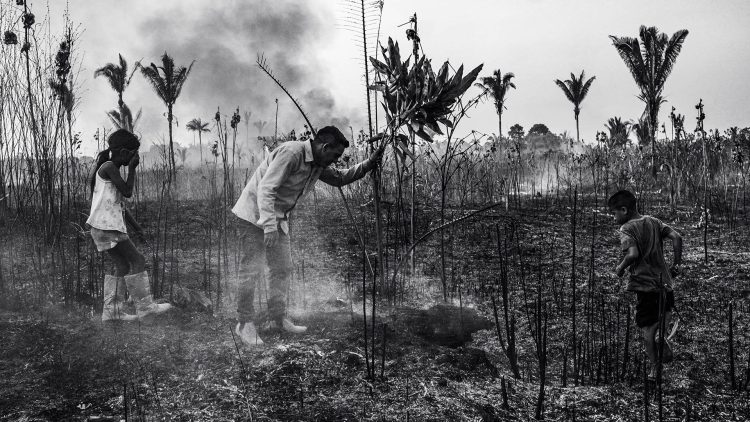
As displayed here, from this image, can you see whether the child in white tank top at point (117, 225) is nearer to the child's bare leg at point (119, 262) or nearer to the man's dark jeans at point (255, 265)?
the child's bare leg at point (119, 262)

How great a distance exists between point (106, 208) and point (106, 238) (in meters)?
0.22

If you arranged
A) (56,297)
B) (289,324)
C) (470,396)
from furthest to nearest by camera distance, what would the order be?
(56,297) → (289,324) → (470,396)

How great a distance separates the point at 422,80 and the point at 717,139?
7.81 m

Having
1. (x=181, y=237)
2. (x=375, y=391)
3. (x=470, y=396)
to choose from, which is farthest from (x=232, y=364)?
(x=181, y=237)

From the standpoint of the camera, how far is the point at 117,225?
3.34 meters

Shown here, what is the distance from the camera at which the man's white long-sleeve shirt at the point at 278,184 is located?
2.99m

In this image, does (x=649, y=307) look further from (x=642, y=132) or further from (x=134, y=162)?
(x=642, y=132)

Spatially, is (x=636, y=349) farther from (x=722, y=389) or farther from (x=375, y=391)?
(x=375, y=391)

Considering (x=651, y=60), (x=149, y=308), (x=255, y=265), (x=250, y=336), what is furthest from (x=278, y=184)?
(x=651, y=60)

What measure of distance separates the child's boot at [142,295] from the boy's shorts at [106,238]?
0.28 metres

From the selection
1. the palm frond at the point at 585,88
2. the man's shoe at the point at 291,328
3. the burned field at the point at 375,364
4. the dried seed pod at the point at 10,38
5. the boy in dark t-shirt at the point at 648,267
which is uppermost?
the palm frond at the point at 585,88

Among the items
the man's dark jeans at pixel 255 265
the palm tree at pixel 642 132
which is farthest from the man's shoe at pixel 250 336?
the palm tree at pixel 642 132

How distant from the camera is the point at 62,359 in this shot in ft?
9.61

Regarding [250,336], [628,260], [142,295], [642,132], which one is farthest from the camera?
[642,132]
